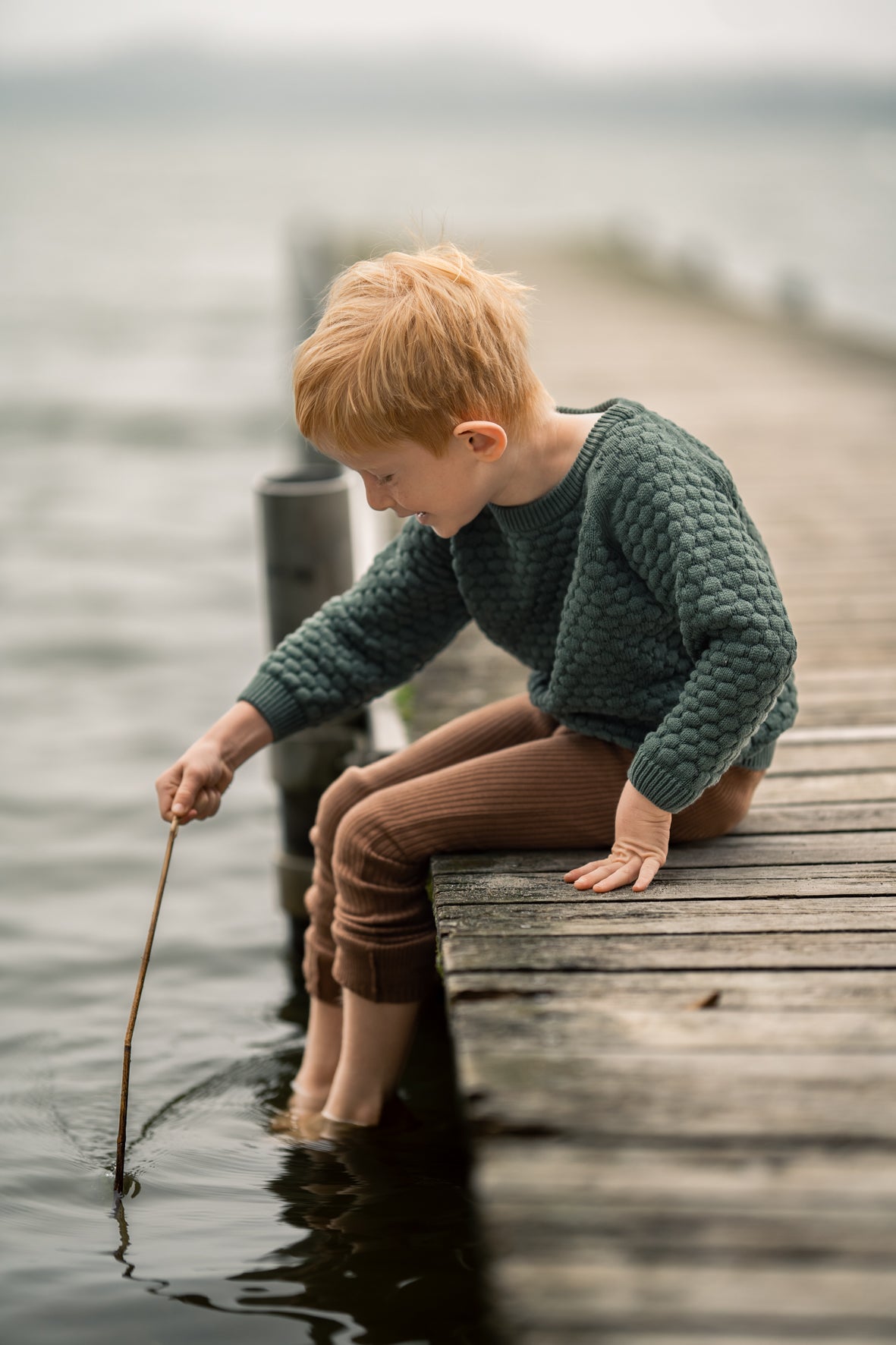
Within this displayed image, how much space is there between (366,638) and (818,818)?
2.76ft

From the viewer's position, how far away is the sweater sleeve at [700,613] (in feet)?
6.45

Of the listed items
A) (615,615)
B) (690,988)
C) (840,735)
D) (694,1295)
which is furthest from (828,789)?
(694,1295)

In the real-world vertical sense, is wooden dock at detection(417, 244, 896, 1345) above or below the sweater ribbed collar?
below

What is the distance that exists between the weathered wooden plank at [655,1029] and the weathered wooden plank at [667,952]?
0.33 feet

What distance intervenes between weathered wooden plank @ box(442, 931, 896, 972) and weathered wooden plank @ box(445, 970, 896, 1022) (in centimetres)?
2

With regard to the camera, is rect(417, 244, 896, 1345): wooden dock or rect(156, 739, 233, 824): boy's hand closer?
rect(417, 244, 896, 1345): wooden dock

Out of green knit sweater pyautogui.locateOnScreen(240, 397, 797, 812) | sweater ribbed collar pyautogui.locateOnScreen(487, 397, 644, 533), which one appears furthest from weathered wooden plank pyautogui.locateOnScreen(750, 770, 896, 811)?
sweater ribbed collar pyautogui.locateOnScreen(487, 397, 644, 533)

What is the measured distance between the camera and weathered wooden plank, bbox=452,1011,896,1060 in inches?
64.7

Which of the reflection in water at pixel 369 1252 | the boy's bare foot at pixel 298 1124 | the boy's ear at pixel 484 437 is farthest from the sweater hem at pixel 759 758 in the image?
the boy's bare foot at pixel 298 1124

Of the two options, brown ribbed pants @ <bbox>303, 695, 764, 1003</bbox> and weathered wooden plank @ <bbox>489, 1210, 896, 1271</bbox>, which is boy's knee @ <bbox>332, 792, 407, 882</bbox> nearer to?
brown ribbed pants @ <bbox>303, 695, 764, 1003</bbox>

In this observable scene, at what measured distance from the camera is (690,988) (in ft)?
5.84

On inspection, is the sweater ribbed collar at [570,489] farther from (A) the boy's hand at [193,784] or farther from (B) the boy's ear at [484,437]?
(A) the boy's hand at [193,784]

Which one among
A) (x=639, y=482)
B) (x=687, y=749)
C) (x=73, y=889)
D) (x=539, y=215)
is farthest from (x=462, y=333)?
(x=539, y=215)

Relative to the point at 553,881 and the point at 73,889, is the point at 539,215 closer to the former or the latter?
the point at 73,889
